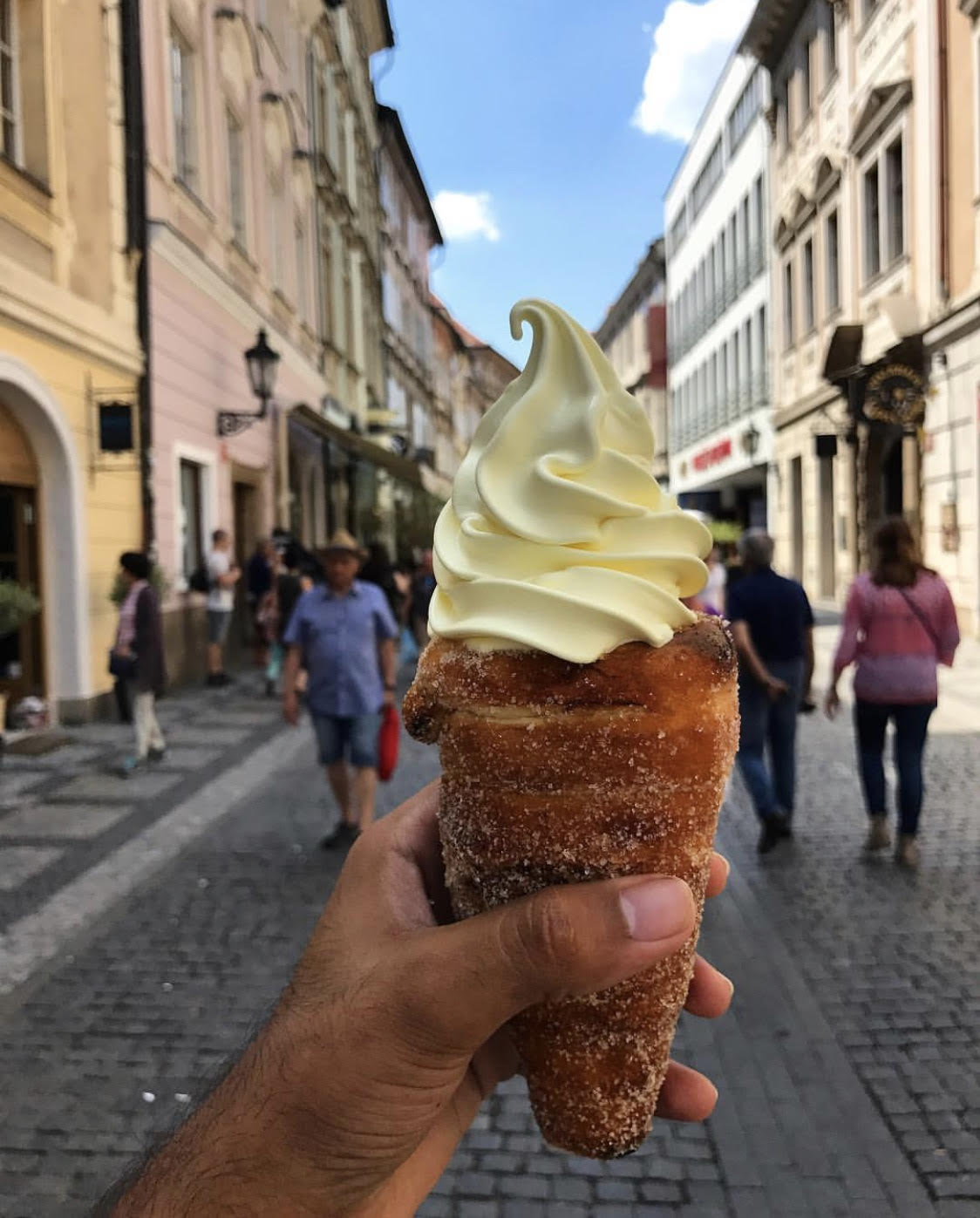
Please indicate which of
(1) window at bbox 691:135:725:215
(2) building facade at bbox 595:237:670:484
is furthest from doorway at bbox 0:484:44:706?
(2) building facade at bbox 595:237:670:484

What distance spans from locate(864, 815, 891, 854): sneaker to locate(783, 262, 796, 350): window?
73.6ft

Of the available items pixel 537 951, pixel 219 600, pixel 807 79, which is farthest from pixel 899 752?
pixel 807 79

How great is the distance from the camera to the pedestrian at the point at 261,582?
13859 mm

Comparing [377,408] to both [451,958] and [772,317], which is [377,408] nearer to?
[772,317]

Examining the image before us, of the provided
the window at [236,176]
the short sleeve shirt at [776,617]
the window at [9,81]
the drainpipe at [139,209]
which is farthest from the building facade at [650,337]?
the short sleeve shirt at [776,617]

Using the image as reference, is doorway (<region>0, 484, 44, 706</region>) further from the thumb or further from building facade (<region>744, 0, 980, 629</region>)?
building facade (<region>744, 0, 980, 629</region>)

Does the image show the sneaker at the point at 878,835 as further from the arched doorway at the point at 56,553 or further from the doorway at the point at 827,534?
the doorway at the point at 827,534

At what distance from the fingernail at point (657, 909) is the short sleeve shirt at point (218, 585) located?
11.5 m

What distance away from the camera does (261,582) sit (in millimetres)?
14055

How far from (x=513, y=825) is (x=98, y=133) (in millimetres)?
11159

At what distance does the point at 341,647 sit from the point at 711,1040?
3100 mm

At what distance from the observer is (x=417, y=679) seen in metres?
1.71

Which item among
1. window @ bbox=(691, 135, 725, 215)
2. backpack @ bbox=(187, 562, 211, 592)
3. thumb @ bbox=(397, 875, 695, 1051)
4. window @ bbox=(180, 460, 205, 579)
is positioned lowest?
thumb @ bbox=(397, 875, 695, 1051)

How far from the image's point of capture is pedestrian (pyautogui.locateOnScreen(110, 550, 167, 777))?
25.3 ft
